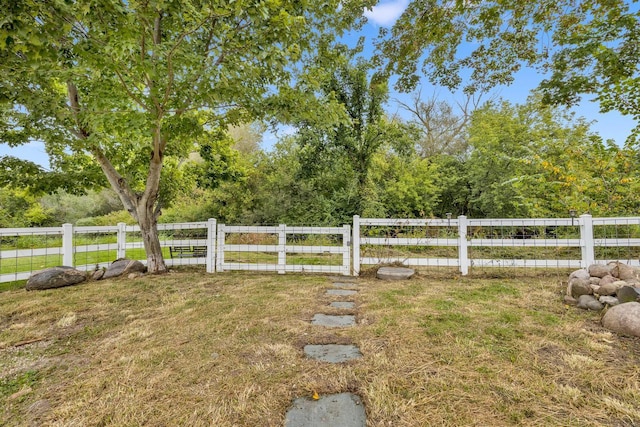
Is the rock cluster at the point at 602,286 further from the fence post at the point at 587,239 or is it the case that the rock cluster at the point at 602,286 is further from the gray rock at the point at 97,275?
the gray rock at the point at 97,275

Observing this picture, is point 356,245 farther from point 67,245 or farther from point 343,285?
point 67,245

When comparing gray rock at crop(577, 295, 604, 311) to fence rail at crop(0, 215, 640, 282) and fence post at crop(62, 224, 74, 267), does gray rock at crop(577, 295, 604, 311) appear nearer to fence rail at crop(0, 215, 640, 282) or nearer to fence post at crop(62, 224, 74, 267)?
fence rail at crop(0, 215, 640, 282)

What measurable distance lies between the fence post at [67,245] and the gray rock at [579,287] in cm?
887

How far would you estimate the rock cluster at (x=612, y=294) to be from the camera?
2.91 m

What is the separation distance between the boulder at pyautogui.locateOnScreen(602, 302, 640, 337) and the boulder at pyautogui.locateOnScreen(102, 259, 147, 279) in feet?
25.2

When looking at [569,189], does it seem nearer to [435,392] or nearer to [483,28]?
[483,28]

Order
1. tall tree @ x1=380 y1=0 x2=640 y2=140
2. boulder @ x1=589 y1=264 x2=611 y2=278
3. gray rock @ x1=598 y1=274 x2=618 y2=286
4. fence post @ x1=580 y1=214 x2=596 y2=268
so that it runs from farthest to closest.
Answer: fence post @ x1=580 y1=214 x2=596 y2=268
tall tree @ x1=380 y1=0 x2=640 y2=140
boulder @ x1=589 y1=264 x2=611 y2=278
gray rock @ x1=598 y1=274 x2=618 y2=286

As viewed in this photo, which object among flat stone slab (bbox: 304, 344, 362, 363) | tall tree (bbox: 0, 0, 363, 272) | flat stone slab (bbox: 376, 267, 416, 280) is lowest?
flat stone slab (bbox: 304, 344, 362, 363)

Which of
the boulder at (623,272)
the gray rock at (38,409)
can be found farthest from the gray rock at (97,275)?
the boulder at (623,272)

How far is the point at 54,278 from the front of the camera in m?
5.47

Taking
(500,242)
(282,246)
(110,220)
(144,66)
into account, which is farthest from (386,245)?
(110,220)

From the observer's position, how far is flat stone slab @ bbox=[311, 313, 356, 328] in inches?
130

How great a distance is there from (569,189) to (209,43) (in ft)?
31.6

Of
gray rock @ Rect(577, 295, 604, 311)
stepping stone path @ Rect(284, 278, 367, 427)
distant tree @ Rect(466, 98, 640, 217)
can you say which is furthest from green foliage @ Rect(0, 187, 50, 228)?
distant tree @ Rect(466, 98, 640, 217)
